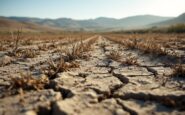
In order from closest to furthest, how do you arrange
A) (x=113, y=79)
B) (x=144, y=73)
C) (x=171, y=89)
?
1. (x=171, y=89)
2. (x=113, y=79)
3. (x=144, y=73)

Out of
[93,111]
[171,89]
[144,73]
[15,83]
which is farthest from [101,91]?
[144,73]

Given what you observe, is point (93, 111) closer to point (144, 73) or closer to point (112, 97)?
point (112, 97)

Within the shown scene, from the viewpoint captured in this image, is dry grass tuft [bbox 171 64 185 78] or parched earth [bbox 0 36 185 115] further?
dry grass tuft [bbox 171 64 185 78]

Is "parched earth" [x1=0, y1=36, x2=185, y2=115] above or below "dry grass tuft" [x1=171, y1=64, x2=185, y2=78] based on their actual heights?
below

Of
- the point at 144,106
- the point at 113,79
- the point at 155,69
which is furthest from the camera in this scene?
the point at 155,69

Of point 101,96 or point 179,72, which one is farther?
point 179,72

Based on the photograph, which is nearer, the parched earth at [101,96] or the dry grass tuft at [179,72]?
the parched earth at [101,96]

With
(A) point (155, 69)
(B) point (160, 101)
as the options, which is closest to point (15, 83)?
(B) point (160, 101)

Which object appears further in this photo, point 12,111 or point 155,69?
point 155,69

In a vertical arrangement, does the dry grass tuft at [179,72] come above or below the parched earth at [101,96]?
above
